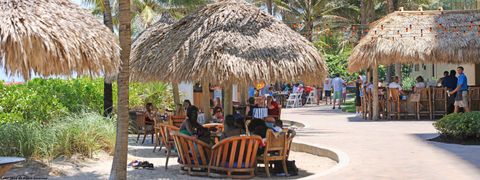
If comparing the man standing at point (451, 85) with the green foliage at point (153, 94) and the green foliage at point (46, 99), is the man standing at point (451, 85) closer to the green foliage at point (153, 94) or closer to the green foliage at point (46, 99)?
the green foliage at point (153, 94)

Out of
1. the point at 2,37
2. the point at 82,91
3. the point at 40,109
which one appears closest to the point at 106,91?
the point at 82,91

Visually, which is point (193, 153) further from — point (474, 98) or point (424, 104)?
point (474, 98)

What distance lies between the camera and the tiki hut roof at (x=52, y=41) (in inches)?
327

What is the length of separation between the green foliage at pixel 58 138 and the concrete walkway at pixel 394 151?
4.38m

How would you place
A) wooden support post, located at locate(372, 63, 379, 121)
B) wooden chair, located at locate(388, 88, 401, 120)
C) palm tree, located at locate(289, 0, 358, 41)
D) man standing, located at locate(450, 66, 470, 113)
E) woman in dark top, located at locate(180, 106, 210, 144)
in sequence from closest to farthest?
woman in dark top, located at locate(180, 106, 210, 144) → man standing, located at locate(450, 66, 470, 113) → wooden chair, located at locate(388, 88, 401, 120) → wooden support post, located at locate(372, 63, 379, 121) → palm tree, located at locate(289, 0, 358, 41)

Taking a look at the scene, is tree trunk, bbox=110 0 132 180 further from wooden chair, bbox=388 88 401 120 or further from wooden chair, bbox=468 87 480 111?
wooden chair, bbox=468 87 480 111

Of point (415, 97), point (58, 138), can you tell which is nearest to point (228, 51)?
point (58, 138)

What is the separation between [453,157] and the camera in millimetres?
10922

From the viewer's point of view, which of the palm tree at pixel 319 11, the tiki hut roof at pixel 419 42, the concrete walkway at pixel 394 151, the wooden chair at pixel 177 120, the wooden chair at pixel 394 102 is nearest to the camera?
the concrete walkway at pixel 394 151

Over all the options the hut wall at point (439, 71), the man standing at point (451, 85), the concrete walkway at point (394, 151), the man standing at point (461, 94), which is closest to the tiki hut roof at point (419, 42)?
the man standing at point (451, 85)

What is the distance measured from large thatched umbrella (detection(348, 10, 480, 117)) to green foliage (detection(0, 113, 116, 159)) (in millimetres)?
9407

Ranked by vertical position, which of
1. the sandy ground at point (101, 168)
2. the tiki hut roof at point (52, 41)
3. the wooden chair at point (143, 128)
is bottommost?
the sandy ground at point (101, 168)

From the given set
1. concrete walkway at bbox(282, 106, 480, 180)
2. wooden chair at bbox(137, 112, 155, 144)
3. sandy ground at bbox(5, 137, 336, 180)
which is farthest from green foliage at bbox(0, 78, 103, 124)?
concrete walkway at bbox(282, 106, 480, 180)

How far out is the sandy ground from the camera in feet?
36.4
